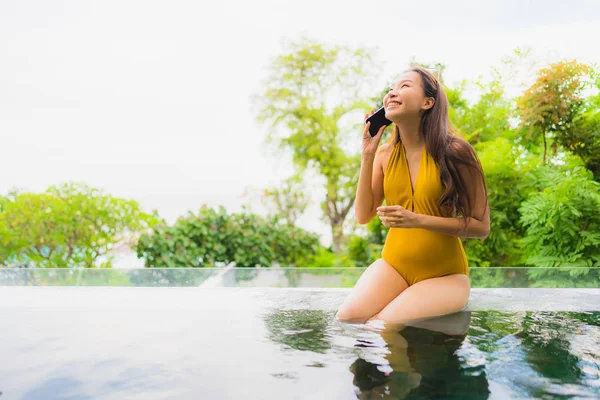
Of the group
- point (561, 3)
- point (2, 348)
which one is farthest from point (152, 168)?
point (2, 348)

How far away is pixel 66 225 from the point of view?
627 cm

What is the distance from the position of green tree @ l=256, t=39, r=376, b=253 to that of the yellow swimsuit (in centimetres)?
996

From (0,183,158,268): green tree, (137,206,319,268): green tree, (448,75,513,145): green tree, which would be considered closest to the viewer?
(137,206,319,268): green tree

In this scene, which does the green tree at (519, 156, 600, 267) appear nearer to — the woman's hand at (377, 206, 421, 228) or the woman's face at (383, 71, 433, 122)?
the woman's face at (383, 71, 433, 122)

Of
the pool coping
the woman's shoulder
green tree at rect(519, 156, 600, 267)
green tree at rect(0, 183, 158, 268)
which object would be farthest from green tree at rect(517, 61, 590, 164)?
green tree at rect(0, 183, 158, 268)

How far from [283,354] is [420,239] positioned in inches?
31.2

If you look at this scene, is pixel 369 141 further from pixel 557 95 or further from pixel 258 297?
pixel 557 95

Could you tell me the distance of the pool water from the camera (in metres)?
1.53

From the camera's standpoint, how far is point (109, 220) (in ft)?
20.9

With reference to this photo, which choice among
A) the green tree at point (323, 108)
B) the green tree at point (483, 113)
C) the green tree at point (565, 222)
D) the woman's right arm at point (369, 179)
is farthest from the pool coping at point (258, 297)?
the green tree at point (323, 108)

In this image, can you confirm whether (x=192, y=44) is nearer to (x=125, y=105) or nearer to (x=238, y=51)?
(x=238, y=51)

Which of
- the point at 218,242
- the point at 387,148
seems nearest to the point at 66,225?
the point at 218,242

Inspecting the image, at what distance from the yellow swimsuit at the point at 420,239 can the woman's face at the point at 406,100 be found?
0.62 feet

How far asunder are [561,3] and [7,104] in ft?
31.7
